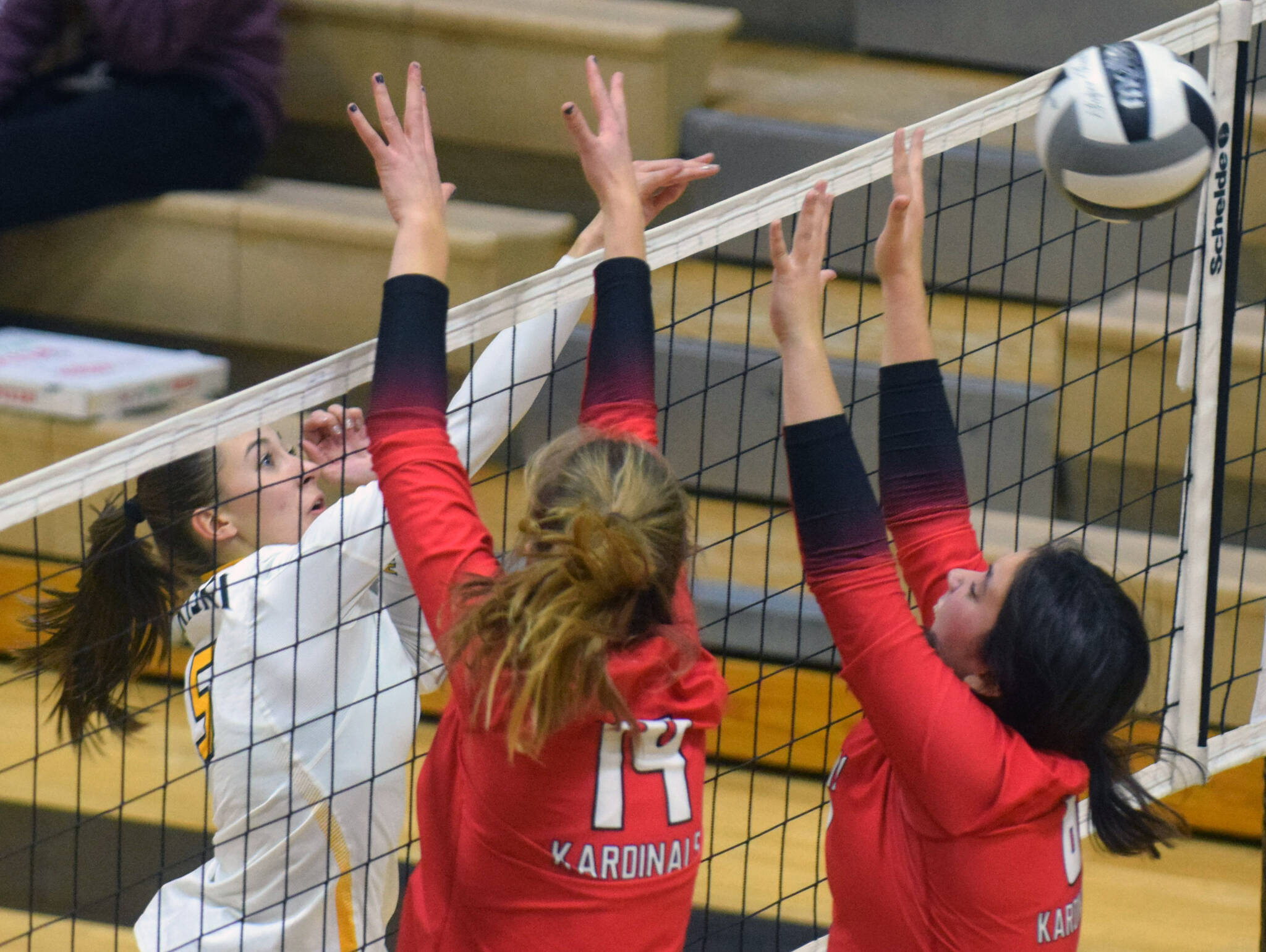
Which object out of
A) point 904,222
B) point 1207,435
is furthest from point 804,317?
point 1207,435

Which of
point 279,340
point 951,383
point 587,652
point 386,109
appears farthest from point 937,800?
point 279,340

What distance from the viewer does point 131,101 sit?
3.37 meters

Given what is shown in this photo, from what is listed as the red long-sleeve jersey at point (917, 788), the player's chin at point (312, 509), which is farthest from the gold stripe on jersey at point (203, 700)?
the red long-sleeve jersey at point (917, 788)

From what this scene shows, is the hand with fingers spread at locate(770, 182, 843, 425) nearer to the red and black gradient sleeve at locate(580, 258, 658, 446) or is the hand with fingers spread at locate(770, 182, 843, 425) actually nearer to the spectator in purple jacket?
the red and black gradient sleeve at locate(580, 258, 658, 446)

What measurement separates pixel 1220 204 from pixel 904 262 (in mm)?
622

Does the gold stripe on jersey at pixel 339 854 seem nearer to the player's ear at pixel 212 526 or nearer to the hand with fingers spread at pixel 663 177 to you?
the player's ear at pixel 212 526

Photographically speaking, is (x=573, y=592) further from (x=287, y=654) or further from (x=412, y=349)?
(x=287, y=654)

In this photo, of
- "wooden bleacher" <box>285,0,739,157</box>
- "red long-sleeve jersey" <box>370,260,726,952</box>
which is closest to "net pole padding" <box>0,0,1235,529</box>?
"red long-sleeve jersey" <box>370,260,726,952</box>

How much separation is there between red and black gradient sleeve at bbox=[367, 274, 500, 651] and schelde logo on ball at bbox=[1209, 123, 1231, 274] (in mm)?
989

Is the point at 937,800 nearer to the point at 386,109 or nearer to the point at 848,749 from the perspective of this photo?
the point at 848,749

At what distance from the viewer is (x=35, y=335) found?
3484 millimetres

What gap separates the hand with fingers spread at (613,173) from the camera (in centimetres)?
146

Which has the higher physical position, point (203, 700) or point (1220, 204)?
point (1220, 204)

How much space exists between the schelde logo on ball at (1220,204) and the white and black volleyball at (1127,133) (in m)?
0.27
